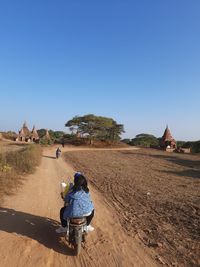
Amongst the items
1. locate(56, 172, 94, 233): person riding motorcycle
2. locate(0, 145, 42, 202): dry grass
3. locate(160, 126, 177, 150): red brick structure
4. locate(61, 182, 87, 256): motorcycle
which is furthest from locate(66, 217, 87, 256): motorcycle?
locate(160, 126, 177, 150): red brick structure

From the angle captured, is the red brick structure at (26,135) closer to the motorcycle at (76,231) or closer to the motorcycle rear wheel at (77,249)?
the motorcycle at (76,231)

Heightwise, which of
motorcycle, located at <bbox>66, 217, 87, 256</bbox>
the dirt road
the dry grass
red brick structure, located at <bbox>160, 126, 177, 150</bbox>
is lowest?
the dirt road

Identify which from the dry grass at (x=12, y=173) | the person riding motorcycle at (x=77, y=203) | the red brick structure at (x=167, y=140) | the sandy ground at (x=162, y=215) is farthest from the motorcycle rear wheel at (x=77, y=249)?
the red brick structure at (x=167, y=140)

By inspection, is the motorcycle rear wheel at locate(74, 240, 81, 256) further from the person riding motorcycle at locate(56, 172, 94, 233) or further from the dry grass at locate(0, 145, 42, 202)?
the dry grass at locate(0, 145, 42, 202)

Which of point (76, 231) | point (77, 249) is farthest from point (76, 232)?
point (77, 249)

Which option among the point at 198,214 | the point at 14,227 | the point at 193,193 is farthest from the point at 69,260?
the point at 193,193

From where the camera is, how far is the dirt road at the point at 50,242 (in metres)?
5.29

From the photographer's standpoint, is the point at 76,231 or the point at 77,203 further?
the point at 77,203

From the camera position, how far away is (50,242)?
6.03 m

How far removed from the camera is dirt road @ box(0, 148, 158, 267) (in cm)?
529

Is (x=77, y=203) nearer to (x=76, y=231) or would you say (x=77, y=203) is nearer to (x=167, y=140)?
(x=76, y=231)

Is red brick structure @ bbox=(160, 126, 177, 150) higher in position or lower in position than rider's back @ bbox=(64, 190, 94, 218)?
higher

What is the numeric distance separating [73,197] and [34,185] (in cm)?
707

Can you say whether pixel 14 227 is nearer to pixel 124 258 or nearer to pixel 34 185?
pixel 124 258
